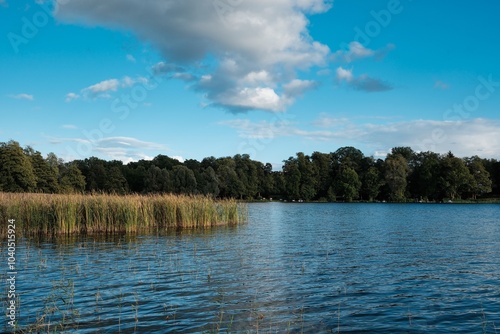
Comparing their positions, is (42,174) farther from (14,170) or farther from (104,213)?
(104,213)

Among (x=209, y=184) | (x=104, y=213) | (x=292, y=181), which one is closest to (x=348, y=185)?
(x=292, y=181)

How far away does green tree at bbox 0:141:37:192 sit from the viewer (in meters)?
74.1

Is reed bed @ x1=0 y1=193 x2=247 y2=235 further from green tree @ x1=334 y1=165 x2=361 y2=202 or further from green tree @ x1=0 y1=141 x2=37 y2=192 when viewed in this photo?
green tree @ x1=334 y1=165 x2=361 y2=202

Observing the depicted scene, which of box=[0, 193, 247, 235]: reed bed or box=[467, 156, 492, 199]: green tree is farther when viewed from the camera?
box=[467, 156, 492, 199]: green tree

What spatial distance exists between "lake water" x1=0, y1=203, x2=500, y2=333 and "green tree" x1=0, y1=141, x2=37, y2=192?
56805mm

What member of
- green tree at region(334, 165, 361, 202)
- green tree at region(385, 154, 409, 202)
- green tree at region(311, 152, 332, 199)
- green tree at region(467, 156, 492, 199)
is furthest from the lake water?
green tree at region(311, 152, 332, 199)

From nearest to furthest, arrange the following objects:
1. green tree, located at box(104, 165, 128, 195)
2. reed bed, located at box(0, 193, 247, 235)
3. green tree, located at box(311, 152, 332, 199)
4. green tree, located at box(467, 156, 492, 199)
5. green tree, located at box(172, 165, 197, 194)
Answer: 1. reed bed, located at box(0, 193, 247, 235)
2. green tree, located at box(172, 165, 197, 194)
3. green tree, located at box(104, 165, 128, 195)
4. green tree, located at box(467, 156, 492, 199)
5. green tree, located at box(311, 152, 332, 199)

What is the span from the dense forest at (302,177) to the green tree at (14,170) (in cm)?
242

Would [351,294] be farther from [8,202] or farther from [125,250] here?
[8,202]

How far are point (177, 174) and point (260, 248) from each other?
291ft

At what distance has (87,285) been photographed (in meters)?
14.8

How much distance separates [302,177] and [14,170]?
95762mm

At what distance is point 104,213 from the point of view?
31406 mm

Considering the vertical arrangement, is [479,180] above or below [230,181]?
below
